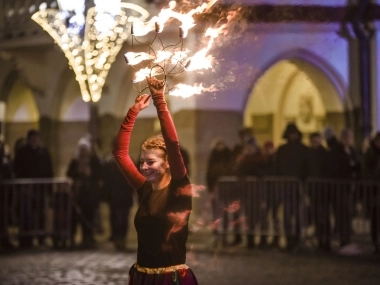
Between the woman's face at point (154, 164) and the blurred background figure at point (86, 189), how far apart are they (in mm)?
9185

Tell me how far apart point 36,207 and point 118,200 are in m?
1.32

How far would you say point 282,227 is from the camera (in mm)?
14203

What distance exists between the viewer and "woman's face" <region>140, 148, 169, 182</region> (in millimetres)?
5672

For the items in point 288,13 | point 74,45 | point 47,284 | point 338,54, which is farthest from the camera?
point 338,54

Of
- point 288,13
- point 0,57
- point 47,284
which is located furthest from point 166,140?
point 0,57

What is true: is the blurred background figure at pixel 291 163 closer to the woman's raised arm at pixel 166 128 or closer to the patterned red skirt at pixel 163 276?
the patterned red skirt at pixel 163 276

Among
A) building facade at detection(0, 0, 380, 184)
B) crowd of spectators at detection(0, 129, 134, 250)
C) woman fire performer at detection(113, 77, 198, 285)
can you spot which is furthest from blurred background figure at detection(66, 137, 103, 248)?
woman fire performer at detection(113, 77, 198, 285)

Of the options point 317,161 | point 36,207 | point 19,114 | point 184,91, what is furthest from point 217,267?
point 19,114

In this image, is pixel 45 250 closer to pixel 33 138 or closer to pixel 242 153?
pixel 33 138

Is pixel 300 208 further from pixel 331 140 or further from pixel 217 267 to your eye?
pixel 217 267

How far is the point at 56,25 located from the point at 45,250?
12.7ft

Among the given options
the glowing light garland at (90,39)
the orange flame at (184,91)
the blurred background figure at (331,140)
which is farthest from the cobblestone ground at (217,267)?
the orange flame at (184,91)

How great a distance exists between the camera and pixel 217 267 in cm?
1216

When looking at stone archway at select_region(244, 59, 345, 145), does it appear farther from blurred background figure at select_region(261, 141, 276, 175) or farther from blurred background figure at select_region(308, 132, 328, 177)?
blurred background figure at select_region(308, 132, 328, 177)
